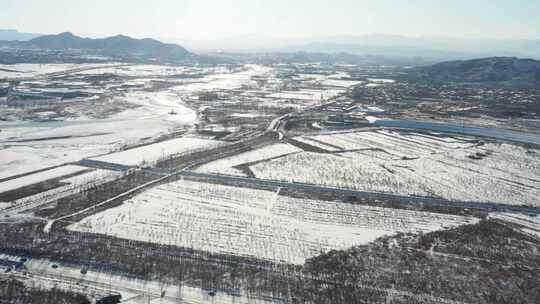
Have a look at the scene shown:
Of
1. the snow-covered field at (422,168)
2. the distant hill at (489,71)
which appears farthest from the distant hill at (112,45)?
the snow-covered field at (422,168)

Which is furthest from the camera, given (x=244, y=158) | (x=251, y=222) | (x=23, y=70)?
(x=23, y=70)

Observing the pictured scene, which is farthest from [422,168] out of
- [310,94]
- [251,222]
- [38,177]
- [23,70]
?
[23,70]

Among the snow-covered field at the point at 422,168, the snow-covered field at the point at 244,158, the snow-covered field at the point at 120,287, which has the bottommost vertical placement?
the snow-covered field at the point at 120,287

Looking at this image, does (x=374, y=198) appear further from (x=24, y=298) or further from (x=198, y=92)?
(x=198, y=92)

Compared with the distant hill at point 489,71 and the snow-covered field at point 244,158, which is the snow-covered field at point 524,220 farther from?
the distant hill at point 489,71

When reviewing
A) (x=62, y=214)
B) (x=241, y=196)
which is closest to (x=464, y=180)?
(x=241, y=196)

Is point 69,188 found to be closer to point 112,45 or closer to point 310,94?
point 310,94
